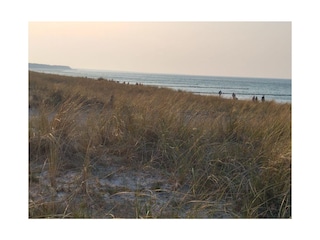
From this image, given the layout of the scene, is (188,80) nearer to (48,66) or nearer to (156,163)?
(156,163)

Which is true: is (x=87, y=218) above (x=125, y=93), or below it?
below

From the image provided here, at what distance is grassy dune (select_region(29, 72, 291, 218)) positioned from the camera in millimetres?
2371

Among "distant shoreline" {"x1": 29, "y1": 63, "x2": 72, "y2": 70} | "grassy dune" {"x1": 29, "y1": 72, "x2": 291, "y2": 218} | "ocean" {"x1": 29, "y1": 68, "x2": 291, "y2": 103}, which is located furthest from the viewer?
"ocean" {"x1": 29, "y1": 68, "x2": 291, "y2": 103}

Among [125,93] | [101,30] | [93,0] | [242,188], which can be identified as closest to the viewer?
[242,188]

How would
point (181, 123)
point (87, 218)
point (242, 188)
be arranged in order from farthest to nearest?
point (181, 123)
point (242, 188)
point (87, 218)

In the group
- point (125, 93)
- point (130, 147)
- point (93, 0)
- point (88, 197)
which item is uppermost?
point (93, 0)

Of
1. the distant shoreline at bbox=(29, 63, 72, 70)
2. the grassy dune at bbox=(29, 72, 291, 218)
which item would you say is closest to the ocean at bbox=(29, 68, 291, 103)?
the distant shoreline at bbox=(29, 63, 72, 70)

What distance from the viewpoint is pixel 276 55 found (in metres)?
3.15

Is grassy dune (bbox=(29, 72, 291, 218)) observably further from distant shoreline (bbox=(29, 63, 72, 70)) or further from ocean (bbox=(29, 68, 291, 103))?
distant shoreline (bbox=(29, 63, 72, 70))

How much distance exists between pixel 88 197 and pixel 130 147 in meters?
0.74

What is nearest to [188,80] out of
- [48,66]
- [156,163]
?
[156,163]

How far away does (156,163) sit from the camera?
113 inches
